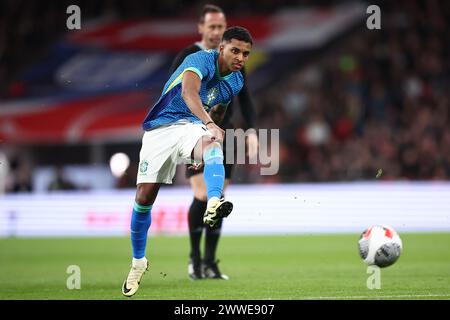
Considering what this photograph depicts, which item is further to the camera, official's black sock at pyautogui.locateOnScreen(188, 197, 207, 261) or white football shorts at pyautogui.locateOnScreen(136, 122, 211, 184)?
official's black sock at pyautogui.locateOnScreen(188, 197, 207, 261)

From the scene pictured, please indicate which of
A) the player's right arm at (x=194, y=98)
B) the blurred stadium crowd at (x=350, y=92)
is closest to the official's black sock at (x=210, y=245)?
the player's right arm at (x=194, y=98)

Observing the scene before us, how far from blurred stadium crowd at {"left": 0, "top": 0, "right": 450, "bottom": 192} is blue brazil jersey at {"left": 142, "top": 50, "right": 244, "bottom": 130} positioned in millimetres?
9009

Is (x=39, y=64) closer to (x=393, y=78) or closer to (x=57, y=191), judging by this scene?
(x=57, y=191)

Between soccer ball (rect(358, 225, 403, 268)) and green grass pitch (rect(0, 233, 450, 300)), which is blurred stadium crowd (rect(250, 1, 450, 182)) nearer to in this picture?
green grass pitch (rect(0, 233, 450, 300))

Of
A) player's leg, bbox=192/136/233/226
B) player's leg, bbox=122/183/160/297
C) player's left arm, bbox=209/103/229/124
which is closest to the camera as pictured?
player's leg, bbox=192/136/233/226

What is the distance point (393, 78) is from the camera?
20.2 metres

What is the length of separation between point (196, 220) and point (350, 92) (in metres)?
11.0

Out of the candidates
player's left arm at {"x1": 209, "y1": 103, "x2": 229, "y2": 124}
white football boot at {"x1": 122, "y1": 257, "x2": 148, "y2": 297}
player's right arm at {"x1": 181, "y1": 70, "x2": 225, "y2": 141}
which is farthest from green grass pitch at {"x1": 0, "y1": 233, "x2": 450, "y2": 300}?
player's left arm at {"x1": 209, "y1": 103, "x2": 229, "y2": 124}

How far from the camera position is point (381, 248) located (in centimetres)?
827

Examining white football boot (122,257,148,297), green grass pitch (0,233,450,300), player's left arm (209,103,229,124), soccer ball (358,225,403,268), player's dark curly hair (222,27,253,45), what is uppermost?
player's dark curly hair (222,27,253,45)

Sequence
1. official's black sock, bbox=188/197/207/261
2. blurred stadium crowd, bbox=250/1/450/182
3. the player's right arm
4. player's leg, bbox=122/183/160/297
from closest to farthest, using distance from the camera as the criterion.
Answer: the player's right arm → player's leg, bbox=122/183/160/297 → official's black sock, bbox=188/197/207/261 → blurred stadium crowd, bbox=250/1/450/182

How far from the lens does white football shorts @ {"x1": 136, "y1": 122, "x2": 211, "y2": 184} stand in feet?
24.6

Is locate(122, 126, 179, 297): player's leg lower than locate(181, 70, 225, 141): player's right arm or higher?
lower
